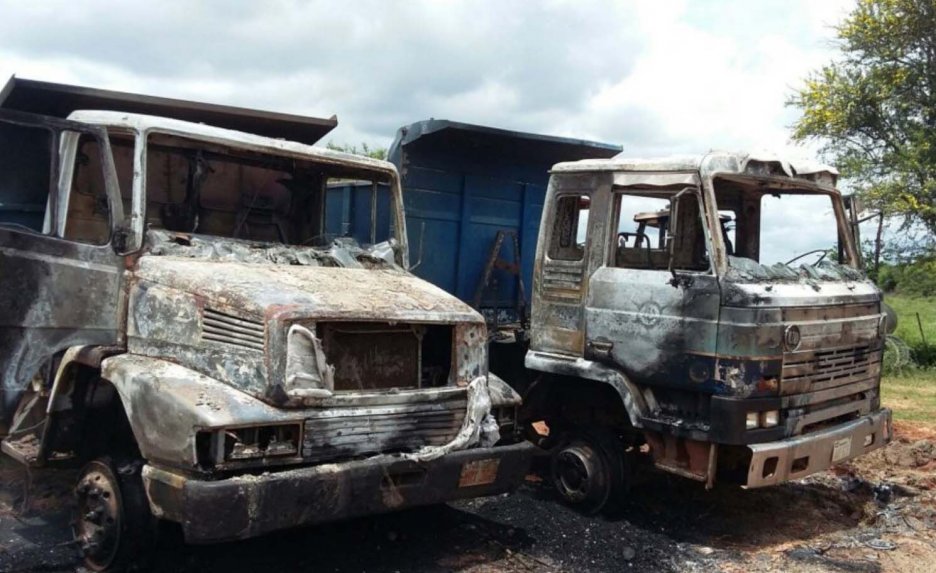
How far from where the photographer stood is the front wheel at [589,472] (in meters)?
6.07

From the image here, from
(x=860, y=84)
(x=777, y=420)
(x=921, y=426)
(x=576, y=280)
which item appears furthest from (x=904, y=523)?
(x=860, y=84)

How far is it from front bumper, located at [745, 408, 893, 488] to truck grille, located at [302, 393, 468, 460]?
197 cm

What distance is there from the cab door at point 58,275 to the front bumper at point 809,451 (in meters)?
4.03

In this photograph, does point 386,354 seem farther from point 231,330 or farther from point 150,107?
point 150,107

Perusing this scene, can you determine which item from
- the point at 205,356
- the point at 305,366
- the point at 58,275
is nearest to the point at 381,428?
the point at 305,366

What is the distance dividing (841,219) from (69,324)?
5.65 meters

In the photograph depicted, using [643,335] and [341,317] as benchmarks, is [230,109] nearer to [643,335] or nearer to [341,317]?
[341,317]

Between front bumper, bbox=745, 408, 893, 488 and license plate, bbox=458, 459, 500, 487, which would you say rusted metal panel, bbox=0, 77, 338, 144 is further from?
front bumper, bbox=745, 408, 893, 488

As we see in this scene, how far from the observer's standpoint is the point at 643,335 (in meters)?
5.75

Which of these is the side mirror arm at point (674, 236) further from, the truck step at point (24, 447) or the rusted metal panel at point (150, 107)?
the truck step at point (24, 447)

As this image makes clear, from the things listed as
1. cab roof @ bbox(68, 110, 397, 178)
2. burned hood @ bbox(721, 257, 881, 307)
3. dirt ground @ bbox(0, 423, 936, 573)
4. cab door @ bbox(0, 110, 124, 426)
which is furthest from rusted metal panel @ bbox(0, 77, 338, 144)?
burned hood @ bbox(721, 257, 881, 307)

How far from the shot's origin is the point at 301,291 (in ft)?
15.1

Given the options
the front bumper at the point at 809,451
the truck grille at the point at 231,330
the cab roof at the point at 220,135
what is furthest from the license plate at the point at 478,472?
the cab roof at the point at 220,135

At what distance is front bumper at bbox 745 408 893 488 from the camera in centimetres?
527
